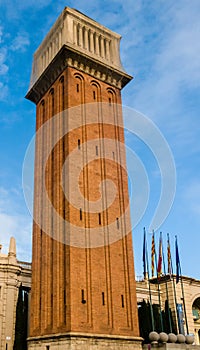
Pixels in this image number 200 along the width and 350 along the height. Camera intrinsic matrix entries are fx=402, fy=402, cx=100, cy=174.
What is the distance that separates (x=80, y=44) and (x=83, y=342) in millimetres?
27630

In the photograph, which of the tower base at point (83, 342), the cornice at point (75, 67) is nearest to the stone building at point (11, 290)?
the tower base at point (83, 342)

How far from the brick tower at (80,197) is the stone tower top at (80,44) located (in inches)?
4.6

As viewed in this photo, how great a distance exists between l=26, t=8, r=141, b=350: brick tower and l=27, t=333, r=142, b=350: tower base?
→ 0.22 ft

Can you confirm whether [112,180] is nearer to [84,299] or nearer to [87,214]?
[87,214]

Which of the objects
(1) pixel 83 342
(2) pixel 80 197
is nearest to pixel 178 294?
Answer: (2) pixel 80 197

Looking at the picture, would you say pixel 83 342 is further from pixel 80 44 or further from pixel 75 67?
pixel 80 44

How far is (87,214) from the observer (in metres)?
32.7

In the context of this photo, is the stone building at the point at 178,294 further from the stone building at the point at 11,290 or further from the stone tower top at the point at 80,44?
the stone tower top at the point at 80,44

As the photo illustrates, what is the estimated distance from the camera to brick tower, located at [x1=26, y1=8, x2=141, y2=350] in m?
29.5

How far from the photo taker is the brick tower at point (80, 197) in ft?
96.9

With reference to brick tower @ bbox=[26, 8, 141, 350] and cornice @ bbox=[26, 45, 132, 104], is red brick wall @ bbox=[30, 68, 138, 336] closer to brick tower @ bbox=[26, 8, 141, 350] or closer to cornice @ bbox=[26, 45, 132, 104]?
brick tower @ bbox=[26, 8, 141, 350]

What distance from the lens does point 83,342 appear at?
89.6 feet

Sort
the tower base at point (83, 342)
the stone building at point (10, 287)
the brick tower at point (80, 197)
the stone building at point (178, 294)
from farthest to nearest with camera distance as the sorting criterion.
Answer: the stone building at point (178, 294), the stone building at point (10, 287), the brick tower at point (80, 197), the tower base at point (83, 342)

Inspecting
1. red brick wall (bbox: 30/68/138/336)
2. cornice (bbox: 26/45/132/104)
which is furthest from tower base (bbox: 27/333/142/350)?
cornice (bbox: 26/45/132/104)
